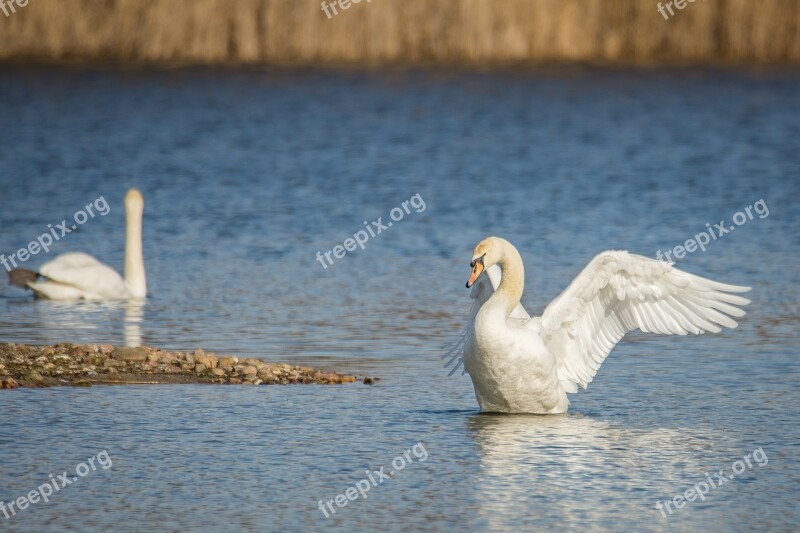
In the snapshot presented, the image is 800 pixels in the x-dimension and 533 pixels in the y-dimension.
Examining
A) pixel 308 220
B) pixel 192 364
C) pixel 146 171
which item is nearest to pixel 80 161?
pixel 146 171

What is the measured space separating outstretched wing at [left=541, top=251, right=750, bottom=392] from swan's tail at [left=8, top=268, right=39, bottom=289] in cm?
587

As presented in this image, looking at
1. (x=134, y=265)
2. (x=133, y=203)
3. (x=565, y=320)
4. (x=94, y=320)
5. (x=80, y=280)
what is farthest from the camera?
(x=133, y=203)

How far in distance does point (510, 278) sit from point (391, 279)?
17.7ft

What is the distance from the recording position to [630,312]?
398 inches

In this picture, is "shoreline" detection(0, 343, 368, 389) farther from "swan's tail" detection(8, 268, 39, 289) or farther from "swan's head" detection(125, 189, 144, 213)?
"swan's head" detection(125, 189, 144, 213)

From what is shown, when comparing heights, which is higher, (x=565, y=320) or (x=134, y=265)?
(x=134, y=265)

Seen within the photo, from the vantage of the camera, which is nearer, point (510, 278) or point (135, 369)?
point (510, 278)

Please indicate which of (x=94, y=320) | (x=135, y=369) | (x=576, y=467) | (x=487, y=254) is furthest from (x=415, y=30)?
(x=576, y=467)

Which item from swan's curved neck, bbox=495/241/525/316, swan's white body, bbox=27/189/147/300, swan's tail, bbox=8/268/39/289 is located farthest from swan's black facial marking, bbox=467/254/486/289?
swan's tail, bbox=8/268/39/289

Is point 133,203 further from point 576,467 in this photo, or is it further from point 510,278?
point 576,467

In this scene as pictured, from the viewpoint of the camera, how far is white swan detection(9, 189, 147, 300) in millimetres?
13906

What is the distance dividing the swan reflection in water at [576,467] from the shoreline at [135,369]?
150 cm

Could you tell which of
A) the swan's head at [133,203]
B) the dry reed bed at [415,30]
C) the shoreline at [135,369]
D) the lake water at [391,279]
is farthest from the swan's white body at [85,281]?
the dry reed bed at [415,30]

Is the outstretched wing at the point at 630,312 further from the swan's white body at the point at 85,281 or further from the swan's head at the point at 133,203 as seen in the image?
the swan's head at the point at 133,203
